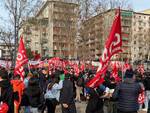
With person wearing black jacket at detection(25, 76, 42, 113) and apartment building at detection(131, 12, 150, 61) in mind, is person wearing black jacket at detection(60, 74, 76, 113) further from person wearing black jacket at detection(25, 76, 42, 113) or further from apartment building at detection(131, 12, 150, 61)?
apartment building at detection(131, 12, 150, 61)

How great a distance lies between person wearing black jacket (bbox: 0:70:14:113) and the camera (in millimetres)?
8695

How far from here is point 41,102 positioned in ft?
38.2

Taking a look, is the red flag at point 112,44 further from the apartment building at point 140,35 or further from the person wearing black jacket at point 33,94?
the apartment building at point 140,35

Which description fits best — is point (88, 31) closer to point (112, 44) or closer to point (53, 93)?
point (53, 93)

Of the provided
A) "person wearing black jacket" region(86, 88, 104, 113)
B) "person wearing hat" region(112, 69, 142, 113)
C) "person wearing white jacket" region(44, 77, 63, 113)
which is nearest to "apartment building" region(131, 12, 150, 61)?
"person wearing white jacket" region(44, 77, 63, 113)

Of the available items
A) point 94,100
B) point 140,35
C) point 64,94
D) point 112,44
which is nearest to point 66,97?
point 64,94

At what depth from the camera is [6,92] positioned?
8.72 metres

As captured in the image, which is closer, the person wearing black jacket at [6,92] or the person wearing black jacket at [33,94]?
the person wearing black jacket at [6,92]

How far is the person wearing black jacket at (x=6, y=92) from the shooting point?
8.70 m

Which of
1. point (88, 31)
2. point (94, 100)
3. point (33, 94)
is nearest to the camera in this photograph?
point (94, 100)

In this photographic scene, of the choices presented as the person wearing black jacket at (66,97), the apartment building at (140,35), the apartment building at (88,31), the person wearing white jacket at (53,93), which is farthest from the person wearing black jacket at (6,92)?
the apartment building at (140,35)

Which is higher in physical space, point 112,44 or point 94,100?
point 112,44

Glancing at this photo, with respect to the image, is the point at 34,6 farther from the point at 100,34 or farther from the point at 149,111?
the point at 149,111

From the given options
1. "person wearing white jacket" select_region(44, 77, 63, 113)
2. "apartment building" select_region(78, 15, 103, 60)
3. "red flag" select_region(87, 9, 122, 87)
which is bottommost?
"person wearing white jacket" select_region(44, 77, 63, 113)
